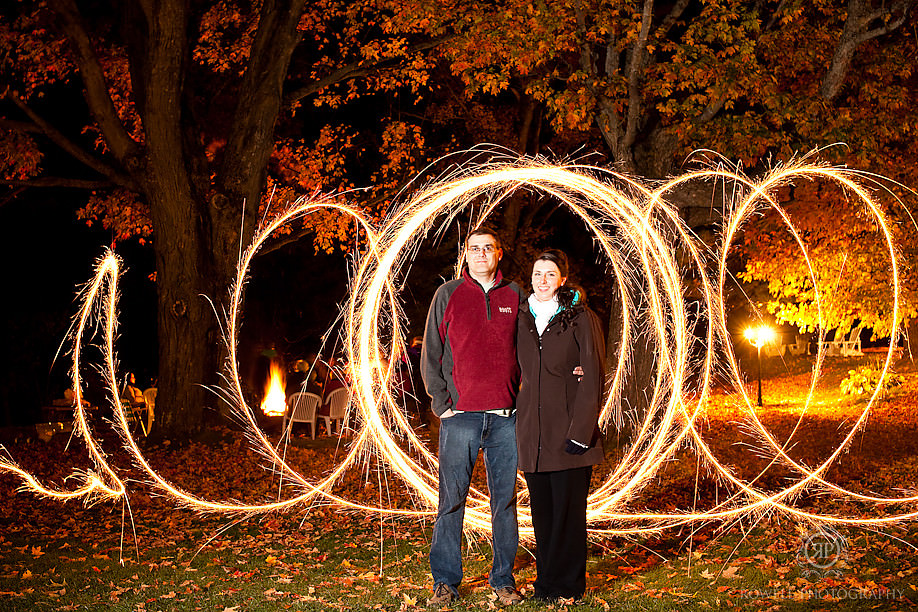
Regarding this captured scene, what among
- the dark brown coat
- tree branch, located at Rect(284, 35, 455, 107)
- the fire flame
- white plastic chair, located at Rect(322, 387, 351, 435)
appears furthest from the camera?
the fire flame

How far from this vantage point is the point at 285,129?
61.0ft

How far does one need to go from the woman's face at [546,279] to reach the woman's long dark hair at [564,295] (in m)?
0.02

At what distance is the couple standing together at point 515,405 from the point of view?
5.23 m

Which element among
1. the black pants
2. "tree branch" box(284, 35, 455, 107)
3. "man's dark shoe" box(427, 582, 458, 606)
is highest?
"tree branch" box(284, 35, 455, 107)

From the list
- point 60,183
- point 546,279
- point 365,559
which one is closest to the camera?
point 546,279

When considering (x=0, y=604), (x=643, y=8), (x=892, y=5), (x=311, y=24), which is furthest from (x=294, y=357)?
(x=0, y=604)

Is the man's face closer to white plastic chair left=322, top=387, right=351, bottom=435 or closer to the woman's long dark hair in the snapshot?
the woman's long dark hair

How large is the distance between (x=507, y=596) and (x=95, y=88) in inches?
402

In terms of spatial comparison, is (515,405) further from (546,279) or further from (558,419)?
(546,279)

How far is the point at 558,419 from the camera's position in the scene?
17.1 feet

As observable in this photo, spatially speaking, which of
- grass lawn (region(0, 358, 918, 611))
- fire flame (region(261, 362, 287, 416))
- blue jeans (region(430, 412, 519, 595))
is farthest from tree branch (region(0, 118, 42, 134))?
blue jeans (region(430, 412, 519, 595))

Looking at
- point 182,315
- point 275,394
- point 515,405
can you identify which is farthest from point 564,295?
point 275,394

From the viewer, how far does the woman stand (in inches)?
204

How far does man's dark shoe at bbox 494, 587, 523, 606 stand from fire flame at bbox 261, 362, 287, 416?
11.0 m
